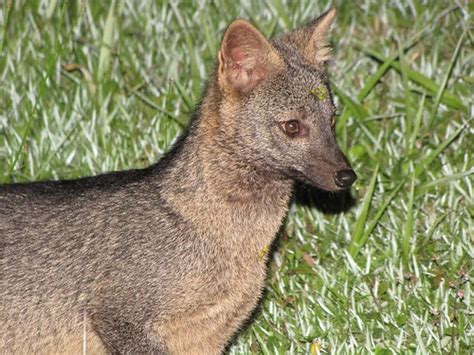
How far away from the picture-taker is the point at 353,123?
8.34 metres

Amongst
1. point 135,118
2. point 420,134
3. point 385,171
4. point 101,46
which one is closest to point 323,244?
point 385,171

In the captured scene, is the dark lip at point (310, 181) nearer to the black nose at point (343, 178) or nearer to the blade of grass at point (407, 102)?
the black nose at point (343, 178)

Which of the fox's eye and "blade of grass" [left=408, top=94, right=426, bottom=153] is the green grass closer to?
"blade of grass" [left=408, top=94, right=426, bottom=153]

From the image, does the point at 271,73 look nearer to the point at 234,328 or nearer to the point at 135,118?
the point at 234,328

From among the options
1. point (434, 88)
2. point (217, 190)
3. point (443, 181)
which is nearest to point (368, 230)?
point (443, 181)

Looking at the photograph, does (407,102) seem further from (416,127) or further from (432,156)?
(432,156)

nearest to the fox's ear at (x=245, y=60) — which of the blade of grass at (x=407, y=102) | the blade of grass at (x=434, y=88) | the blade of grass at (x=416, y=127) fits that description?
the blade of grass at (x=416, y=127)

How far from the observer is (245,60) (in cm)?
584

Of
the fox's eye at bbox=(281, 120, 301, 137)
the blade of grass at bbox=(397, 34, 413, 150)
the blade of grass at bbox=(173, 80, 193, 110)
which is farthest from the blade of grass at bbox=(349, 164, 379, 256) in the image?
the blade of grass at bbox=(173, 80, 193, 110)

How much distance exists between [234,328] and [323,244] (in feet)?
4.85

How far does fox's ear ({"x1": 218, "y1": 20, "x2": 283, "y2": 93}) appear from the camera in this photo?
5762 millimetres

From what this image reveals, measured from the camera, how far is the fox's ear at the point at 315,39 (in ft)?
20.4

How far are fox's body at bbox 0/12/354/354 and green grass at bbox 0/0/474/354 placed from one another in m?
0.77

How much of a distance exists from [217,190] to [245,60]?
2.37 ft
